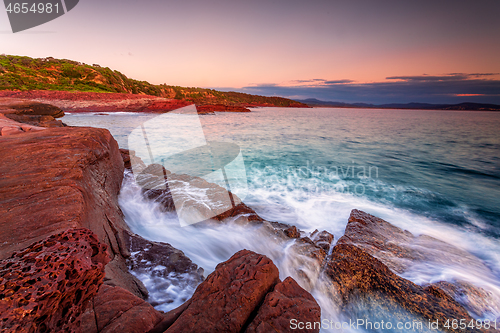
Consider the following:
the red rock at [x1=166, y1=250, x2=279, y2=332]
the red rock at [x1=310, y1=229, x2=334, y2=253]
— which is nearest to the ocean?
the red rock at [x1=310, y1=229, x2=334, y2=253]

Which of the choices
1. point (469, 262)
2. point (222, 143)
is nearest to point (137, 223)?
point (469, 262)

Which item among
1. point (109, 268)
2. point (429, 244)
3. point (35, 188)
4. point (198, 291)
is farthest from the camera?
point (429, 244)

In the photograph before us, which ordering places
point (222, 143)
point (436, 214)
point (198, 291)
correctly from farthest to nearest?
point (222, 143), point (436, 214), point (198, 291)

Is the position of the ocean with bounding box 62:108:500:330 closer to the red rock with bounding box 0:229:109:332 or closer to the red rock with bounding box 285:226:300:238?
the red rock with bounding box 285:226:300:238

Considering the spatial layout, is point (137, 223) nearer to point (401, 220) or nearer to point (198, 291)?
point (198, 291)

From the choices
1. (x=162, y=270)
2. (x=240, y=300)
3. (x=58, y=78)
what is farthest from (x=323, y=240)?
(x=58, y=78)

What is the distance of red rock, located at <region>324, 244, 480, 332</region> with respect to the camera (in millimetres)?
2361

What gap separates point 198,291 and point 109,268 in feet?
3.98

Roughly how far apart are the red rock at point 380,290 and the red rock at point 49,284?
9.42 ft

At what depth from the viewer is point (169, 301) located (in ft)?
8.08

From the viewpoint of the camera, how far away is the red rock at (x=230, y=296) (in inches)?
59.0

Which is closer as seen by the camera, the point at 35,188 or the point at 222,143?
the point at 35,188

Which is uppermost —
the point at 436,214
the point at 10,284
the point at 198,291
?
the point at 10,284

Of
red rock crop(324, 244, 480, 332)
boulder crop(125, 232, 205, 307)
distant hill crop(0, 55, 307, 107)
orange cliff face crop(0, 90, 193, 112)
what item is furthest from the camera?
distant hill crop(0, 55, 307, 107)
